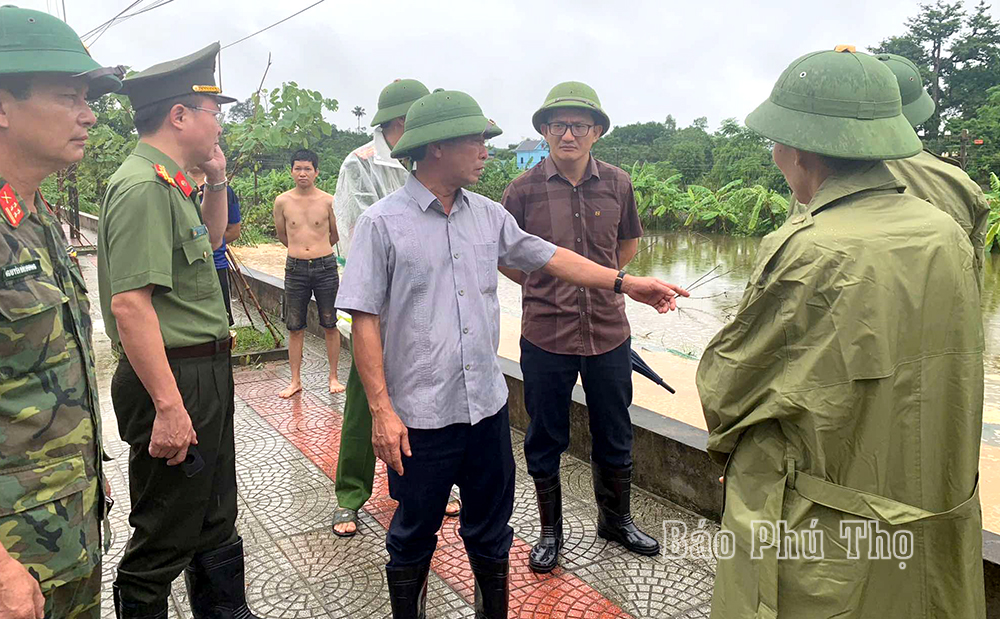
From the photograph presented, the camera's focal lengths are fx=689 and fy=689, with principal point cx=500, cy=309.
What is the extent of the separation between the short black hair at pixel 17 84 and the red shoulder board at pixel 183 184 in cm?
62

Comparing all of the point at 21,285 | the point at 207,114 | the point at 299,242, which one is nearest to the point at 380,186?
the point at 299,242

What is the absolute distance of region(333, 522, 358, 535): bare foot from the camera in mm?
3217

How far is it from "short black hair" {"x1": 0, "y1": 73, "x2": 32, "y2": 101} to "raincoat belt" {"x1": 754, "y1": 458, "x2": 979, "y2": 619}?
1.92 meters

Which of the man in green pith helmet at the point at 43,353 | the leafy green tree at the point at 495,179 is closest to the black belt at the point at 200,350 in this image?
the man in green pith helmet at the point at 43,353

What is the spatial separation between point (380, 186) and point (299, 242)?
2.82 ft

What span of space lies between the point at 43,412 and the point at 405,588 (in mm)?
1249

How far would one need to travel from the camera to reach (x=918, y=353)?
→ 4.80ft

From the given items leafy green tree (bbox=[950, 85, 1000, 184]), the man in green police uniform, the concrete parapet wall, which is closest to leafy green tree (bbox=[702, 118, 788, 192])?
leafy green tree (bbox=[950, 85, 1000, 184])

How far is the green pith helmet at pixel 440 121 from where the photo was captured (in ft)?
6.97

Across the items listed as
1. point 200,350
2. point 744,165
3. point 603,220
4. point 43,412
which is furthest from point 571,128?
point 744,165

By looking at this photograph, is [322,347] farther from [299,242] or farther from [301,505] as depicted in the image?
[301,505]

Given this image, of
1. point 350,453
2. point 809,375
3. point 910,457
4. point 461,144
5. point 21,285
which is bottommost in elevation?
point 350,453

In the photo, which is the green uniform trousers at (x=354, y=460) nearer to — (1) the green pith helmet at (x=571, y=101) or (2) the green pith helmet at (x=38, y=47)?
(1) the green pith helmet at (x=571, y=101)

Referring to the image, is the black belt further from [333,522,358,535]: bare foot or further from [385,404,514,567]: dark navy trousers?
[333,522,358,535]: bare foot
